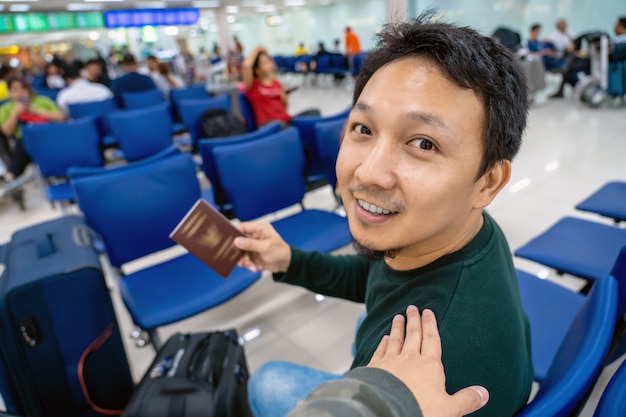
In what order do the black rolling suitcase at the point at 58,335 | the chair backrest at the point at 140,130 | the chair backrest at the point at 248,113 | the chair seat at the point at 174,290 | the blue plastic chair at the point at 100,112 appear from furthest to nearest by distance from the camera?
the blue plastic chair at the point at 100,112
the chair backrest at the point at 248,113
the chair backrest at the point at 140,130
the chair seat at the point at 174,290
the black rolling suitcase at the point at 58,335

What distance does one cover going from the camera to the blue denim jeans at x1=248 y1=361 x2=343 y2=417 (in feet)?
3.85

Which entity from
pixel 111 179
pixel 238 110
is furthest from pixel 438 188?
pixel 238 110

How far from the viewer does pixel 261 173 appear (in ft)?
7.70

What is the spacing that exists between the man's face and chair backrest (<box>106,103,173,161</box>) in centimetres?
367

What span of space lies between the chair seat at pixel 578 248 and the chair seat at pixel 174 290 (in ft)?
4.18

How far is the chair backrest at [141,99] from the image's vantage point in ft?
18.4

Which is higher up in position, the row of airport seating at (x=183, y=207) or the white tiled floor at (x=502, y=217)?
the row of airport seating at (x=183, y=207)

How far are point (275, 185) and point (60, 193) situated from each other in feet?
6.28

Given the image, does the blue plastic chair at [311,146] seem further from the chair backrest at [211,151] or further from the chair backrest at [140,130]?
the chair backrest at [140,130]

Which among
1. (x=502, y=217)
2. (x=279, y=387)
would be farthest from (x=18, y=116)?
(x=502, y=217)

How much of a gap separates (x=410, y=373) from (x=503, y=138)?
1.39 ft

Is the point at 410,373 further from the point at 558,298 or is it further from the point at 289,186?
the point at 289,186

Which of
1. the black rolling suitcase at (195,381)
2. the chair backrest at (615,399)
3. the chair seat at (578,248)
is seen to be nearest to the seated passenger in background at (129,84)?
the black rolling suitcase at (195,381)

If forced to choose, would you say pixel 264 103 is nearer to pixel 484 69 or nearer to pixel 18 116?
pixel 18 116
